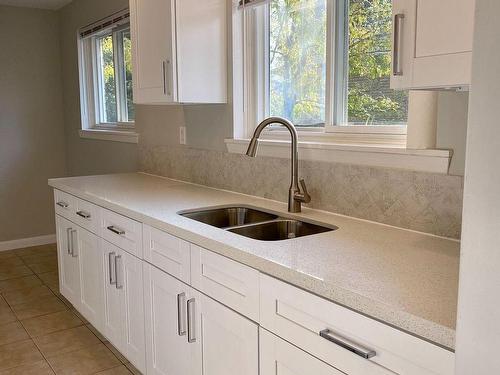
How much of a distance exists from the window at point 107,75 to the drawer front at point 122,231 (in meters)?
1.50

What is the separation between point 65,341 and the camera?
2723mm

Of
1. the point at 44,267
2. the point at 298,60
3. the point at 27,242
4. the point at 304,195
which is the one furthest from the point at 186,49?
the point at 27,242

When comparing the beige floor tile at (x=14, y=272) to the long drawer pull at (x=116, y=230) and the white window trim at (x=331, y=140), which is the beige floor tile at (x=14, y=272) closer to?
the long drawer pull at (x=116, y=230)

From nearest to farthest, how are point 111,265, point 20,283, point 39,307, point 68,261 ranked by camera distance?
point 111,265 < point 68,261 < point 39,307 < point 20,283

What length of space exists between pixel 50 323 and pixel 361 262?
7.72ft

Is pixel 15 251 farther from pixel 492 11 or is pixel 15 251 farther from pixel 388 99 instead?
pixel 492 11

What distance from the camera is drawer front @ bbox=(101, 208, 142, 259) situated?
205cm

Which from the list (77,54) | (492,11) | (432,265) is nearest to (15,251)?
(77,54)

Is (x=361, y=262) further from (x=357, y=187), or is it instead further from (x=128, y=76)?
(x=128, y=76)

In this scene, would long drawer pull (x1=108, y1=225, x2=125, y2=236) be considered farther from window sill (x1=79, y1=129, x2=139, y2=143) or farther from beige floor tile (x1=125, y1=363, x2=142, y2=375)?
window sill (x1=79, y1=129, x2=139, y2=143)

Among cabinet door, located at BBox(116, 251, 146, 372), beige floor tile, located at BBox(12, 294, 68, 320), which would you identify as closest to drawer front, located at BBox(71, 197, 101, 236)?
cabinet door, located at BBox(116, 251, 146, 372)

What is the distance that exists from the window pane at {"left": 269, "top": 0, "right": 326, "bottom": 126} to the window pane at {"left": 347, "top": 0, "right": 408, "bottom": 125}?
178 millimetres

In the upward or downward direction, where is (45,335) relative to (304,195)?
downward

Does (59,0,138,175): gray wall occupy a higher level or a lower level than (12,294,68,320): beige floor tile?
higher
